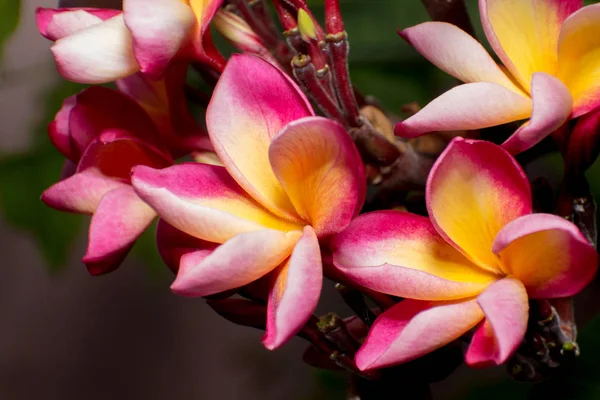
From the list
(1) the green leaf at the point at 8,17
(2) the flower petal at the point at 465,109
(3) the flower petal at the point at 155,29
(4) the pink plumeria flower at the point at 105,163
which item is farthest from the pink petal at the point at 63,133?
(1) the green leaf at the point at 8,17

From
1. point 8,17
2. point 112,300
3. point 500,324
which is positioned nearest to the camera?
point 500,324

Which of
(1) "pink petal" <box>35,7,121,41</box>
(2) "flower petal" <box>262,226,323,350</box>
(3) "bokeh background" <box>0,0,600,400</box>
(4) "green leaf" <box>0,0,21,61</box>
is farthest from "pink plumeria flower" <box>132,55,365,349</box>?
(4) "green leaf" <box>0,0,21,61</box>

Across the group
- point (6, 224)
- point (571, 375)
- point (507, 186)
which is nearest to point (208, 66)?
point (507, 186)

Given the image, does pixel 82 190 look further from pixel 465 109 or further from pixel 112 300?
pixel 112 300

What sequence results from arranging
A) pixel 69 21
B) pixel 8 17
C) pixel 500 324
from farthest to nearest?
pixel 8 17 → pixel 69 21 → pixel 500 324

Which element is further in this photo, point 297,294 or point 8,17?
point 8,17

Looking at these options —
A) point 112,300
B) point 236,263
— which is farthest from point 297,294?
point 112,300

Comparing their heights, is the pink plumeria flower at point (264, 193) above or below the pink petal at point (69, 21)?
below

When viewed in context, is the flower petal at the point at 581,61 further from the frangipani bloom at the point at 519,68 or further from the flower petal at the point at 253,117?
the flower petal at the point at 253,117
